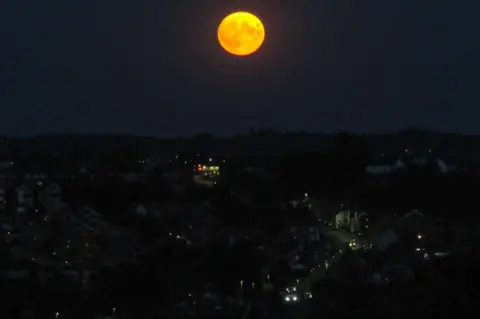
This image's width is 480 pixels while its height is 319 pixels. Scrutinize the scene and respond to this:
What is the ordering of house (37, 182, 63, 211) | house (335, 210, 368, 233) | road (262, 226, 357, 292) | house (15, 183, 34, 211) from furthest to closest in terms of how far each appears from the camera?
house (15, 183, 34, 211)
house (37, 182, 63, 211)
house (335, 210, 368, 233)
road (262, 226, 357, 292)

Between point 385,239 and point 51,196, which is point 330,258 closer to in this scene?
point 385,239

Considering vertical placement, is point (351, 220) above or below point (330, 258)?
above

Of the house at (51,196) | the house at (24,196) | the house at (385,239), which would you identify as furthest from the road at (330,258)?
the house at (24,196)

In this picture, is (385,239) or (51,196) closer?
(385,239)

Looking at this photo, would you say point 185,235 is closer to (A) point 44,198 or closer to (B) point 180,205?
(B) point 180,205

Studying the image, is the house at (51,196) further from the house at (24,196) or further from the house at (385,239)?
the house at (385,239)

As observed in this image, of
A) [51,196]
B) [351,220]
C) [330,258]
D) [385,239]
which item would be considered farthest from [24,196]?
[330,258]

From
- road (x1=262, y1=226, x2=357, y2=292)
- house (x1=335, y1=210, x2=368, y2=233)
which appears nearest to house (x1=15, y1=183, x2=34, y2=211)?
house (x1=335, y1=210, x2=368, y2=233)

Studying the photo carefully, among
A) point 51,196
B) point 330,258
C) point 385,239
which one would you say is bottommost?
point 330,258

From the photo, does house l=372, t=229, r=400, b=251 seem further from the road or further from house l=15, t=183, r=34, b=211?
house l=15, t=183, r=34, b=211

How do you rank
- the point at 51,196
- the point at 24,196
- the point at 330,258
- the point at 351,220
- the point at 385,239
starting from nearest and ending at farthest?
the point at 330,258 < the point at 385,239 < the point at 351,220 < the point at 51,196 < the point at 24,196

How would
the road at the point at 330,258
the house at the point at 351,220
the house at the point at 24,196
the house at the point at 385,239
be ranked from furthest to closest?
the house at the point at 24,196 < the house at the point at 351,220 < the house at the point at 385,239 < the road at the point at 330,258
